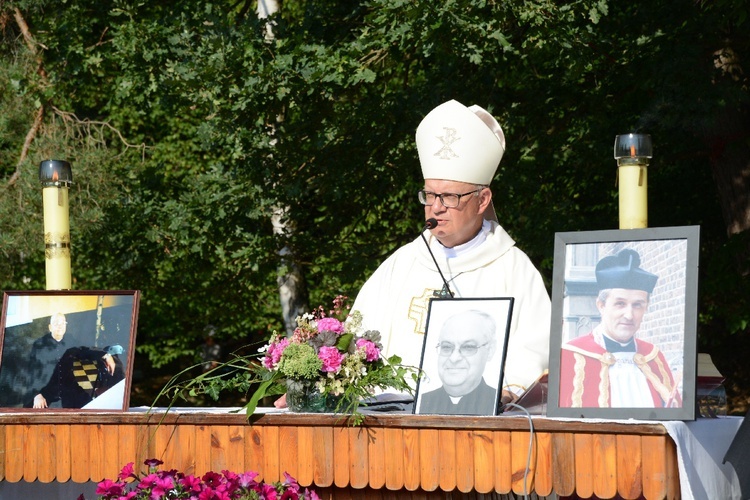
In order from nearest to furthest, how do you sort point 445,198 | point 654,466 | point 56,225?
point 654,466
point 56,225
point 445,198

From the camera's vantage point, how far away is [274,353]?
13.6 ft

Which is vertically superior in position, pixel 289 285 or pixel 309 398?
pixel 289 285

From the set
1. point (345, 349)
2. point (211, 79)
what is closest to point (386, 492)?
point (345, 349)

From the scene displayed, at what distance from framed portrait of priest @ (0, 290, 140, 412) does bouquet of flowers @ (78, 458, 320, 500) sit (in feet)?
1.90

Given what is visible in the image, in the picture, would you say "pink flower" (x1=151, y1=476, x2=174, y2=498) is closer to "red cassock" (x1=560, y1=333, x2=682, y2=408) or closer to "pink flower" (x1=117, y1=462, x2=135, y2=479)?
"pink flower" (x1=117, y1=462, x2=135, y2=479)

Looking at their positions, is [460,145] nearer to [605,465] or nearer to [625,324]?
[625,324]

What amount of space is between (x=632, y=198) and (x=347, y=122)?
607cm

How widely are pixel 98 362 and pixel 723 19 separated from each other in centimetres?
623

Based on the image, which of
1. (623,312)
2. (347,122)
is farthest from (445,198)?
(347,122)

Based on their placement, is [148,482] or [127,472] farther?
[127,472]

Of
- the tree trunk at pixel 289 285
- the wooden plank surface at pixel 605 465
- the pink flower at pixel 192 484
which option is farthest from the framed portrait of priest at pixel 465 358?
the tree trunk at pixel 289 285

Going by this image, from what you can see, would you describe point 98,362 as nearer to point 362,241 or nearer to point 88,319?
point 88,319

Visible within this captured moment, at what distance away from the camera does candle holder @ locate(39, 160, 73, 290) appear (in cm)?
472

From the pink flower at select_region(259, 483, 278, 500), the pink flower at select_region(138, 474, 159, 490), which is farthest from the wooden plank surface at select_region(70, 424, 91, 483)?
the pink flower at select_region(259, 483, 278, 500)
